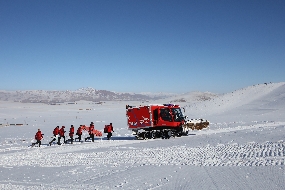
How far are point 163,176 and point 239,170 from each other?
2226mm

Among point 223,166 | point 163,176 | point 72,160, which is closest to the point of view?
point 163,176

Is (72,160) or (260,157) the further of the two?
(72,160)

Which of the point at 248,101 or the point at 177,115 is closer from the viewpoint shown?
the point at 177,115

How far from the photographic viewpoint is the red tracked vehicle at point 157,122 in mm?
22125

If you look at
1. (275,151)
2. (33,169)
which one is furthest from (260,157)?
(33,169)

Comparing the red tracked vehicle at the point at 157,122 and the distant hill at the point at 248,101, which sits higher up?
the distant hill at the point at 248,101

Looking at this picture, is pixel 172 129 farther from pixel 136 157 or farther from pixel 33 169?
pixel 33 169

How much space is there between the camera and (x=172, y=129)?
22109mm

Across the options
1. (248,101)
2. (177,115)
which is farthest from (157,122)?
(248,101)

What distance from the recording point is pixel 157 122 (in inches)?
875

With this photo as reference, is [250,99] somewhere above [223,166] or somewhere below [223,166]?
above

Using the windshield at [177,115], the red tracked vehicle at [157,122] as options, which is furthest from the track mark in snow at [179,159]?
the windshield at [177,115]

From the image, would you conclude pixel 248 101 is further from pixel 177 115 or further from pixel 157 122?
pixel 157 122

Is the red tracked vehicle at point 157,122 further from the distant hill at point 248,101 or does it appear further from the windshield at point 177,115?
the distant hill at point 248,101
